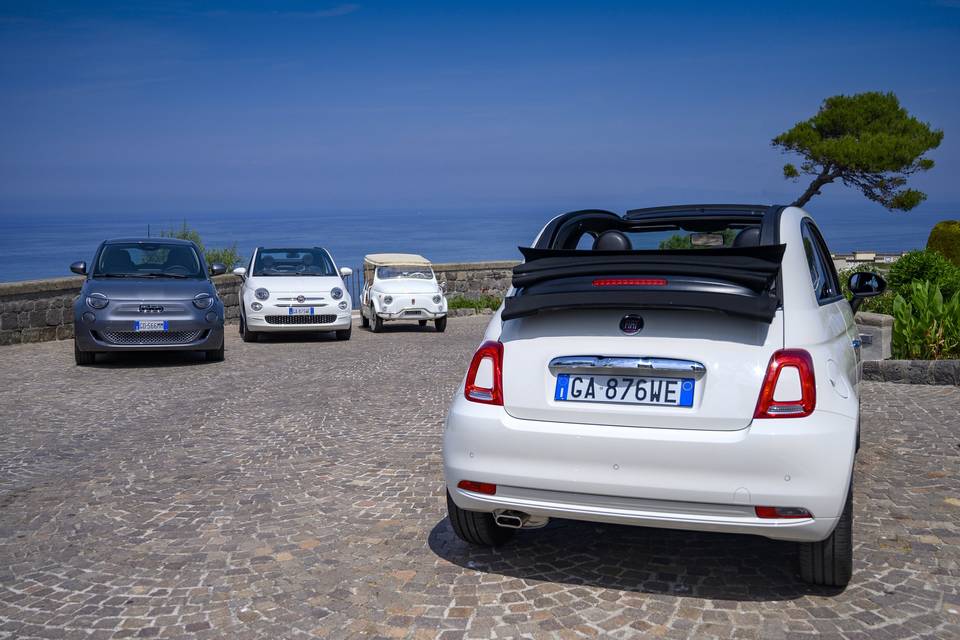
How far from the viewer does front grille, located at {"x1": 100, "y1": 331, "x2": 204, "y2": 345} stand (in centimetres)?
1234

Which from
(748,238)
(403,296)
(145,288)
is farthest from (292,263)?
(748,238)

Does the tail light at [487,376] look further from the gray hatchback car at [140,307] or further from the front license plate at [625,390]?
the gray hatchback car at [140,307]

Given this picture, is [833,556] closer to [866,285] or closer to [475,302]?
[866,285]

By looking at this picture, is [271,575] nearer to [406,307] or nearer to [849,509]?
[849,509]

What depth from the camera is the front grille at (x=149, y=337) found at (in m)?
12.3

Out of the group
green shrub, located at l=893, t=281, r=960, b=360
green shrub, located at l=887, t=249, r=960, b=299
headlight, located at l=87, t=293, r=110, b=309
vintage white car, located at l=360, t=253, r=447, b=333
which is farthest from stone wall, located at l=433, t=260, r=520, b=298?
green shrub, located at l=893, t=281, r=960, b=360

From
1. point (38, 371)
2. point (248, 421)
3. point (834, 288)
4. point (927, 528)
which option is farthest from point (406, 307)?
point (927, 528)

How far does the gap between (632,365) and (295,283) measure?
44.0 feet

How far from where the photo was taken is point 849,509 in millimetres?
3854

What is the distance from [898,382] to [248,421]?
22.6ft

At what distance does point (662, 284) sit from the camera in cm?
397

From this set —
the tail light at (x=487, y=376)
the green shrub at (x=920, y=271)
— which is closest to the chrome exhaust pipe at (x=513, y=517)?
the tail light at (x=487, y=376)

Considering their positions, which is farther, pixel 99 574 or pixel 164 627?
pixel 99 574

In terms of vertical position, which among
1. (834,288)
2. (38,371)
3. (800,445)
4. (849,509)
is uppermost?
(834,288)
